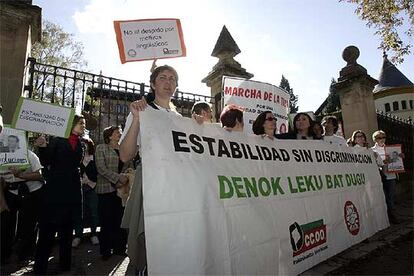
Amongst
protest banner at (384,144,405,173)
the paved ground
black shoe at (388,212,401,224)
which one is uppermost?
protest banner at (384,144,405,173)

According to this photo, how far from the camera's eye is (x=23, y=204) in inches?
180

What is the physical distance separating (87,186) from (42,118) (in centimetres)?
182

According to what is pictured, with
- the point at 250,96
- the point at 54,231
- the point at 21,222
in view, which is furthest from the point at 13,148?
the point at 250,96

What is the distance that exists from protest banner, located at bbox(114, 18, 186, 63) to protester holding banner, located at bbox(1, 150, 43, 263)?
2.08 m

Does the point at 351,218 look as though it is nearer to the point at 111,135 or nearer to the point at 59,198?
the point at 111,135

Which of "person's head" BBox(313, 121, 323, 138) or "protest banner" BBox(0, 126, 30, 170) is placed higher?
"person's head" BBox(313, 121, 323, 138)

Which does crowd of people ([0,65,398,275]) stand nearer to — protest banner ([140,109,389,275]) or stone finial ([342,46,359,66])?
protest banner ([140,109,389,275])

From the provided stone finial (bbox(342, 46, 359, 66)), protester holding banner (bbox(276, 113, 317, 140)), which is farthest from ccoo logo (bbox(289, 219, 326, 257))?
stone finial (bbox(342, 46, 359, 66))

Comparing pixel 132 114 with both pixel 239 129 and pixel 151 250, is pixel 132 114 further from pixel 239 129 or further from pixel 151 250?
pixel 239 129

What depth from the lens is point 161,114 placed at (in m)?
2.85

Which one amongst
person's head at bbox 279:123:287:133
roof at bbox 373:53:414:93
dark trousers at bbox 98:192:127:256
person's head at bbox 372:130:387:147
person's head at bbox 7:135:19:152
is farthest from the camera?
roof at bbox 373:53:414:93

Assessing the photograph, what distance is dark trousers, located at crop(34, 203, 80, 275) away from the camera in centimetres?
370

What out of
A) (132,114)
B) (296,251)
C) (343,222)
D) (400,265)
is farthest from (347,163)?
(132,114)

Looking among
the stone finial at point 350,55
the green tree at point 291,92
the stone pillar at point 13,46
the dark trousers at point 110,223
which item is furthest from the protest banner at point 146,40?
the green tree at point 291,92
